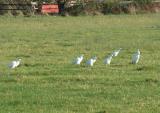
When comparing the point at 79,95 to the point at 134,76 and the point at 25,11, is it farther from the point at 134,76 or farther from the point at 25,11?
the point at 25,11

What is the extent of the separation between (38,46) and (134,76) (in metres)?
9.95

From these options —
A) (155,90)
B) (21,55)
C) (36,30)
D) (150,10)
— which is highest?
(155,90)

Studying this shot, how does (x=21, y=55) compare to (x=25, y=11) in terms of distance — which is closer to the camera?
(x=21, y=55)

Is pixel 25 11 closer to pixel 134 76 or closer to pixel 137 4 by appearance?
pixel 137 4

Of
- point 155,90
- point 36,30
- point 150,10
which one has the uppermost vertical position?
point 155,90

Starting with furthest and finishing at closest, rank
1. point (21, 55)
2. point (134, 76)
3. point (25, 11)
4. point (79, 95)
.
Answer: point (25, 11) → point (21, 55) → point (134, 76) → point (79, 95)

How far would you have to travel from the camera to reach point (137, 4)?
189 ft

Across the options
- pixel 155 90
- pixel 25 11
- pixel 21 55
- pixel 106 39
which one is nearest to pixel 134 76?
pixel 155 90

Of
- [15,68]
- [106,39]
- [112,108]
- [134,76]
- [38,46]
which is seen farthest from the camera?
[106,39]

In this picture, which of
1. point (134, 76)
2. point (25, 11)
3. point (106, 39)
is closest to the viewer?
point (134, 76)

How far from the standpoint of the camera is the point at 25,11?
180 ft

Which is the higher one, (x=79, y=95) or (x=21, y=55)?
(x=79, y=95)

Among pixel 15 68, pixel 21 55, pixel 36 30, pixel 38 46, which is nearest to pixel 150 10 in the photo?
pixel 36 30

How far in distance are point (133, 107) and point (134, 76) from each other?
13.1ft
